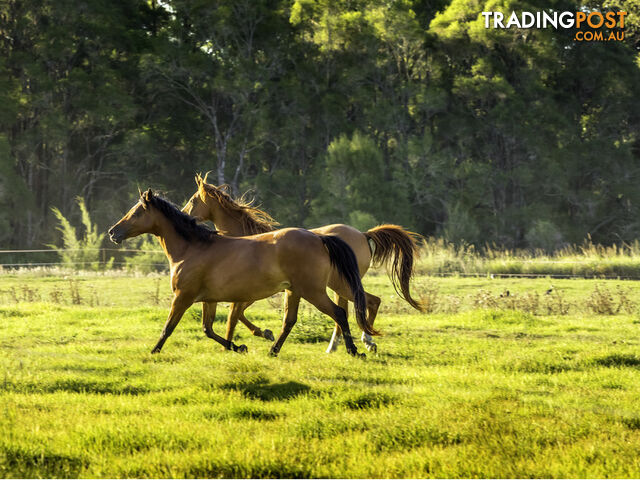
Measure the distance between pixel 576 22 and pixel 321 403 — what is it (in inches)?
1783

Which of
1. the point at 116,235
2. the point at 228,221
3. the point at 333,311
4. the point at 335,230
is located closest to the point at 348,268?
the point at 333,311

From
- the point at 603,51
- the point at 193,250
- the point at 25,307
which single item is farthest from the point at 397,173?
→ the point at 193,250

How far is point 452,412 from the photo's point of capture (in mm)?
6543

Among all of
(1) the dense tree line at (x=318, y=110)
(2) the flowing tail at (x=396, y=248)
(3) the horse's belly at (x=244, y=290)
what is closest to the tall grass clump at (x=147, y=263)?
(1) the dense tree line at (x=318, y=110)

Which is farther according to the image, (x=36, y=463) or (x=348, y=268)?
(x=348, y=268)

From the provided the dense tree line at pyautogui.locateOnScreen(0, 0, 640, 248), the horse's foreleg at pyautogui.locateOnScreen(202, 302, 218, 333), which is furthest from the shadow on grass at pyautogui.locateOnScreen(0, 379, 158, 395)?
the dense tree line at pyautogui.locateOnScreen(0, 0, 640, 248)

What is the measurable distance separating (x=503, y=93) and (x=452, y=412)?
4033 cm

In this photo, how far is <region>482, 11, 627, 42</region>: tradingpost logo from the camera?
1718 inches

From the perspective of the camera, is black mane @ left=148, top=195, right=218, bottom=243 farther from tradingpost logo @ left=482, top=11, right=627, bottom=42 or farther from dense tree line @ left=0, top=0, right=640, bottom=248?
tradingpost logo @ left=482, top=11, right=627, bottom=42

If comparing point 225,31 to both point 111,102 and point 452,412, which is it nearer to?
point 111,102

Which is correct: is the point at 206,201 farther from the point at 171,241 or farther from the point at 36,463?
the point at 36,463

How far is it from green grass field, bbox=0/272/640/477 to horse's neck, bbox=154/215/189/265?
4.02 feet

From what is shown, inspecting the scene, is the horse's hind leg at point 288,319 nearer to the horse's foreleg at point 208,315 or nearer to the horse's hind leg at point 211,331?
the horse's hind leg at point 211,331

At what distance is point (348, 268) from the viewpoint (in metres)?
9.66
